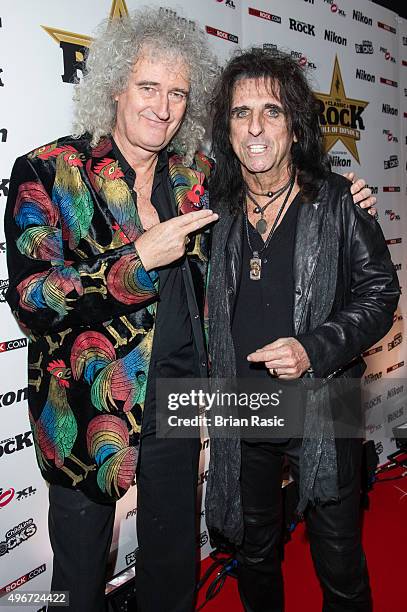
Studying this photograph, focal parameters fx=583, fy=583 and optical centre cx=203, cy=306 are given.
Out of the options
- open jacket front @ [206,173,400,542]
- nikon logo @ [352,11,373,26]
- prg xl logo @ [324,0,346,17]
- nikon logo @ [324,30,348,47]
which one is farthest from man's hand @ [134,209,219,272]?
nikon logo @ [352,11,373,26]

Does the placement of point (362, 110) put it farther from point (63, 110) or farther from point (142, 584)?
point (142, 584)

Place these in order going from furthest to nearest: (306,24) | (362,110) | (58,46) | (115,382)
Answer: (362,110) → (306,24) → (58,46) → (115,382)

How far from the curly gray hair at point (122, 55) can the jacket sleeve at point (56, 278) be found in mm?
349

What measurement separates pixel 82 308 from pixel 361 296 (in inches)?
36.8

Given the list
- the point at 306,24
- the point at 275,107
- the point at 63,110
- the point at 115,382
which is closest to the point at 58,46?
the point at 63,110

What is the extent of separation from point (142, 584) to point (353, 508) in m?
0.80

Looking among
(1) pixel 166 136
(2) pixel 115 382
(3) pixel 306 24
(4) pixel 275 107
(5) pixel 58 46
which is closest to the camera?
(2) pixel 115 382

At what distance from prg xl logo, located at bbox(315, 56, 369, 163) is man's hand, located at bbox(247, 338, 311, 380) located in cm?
236

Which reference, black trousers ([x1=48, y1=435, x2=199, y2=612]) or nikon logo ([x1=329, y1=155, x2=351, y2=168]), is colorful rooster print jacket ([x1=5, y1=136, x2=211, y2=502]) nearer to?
black trousers ([x1=48, y1=435, x2=199, y2=612])

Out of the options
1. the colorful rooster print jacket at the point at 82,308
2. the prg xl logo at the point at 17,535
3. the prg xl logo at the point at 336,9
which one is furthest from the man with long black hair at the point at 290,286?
the prg xl logo at the point at 336,9

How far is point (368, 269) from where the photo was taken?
192cm

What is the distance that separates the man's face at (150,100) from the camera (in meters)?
1.79

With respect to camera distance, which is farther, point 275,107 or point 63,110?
point 63,110

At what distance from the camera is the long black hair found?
2.01 m
